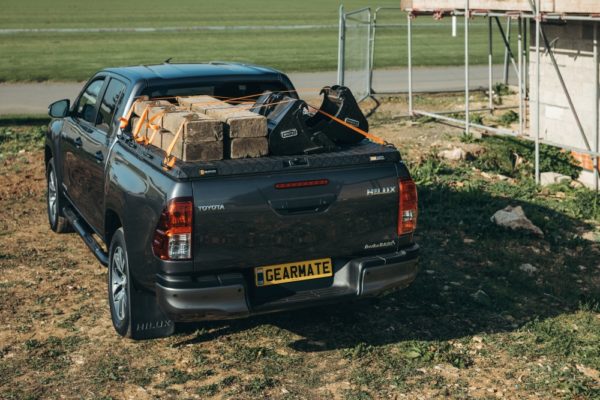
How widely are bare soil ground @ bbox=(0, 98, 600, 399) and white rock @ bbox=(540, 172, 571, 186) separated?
2.55m

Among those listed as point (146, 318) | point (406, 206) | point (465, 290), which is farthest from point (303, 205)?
point (465, 290)

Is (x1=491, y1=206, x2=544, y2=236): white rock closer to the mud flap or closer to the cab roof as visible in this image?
the cab roof

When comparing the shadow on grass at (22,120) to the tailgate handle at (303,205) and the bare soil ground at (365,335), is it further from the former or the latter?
→ the tailgate handle at (303,205)

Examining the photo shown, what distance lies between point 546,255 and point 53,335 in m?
5.18

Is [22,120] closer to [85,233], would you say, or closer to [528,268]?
[85,233]

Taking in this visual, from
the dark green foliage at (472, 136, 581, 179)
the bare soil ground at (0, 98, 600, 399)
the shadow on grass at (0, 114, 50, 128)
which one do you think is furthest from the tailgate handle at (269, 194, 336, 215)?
the shadow on grass at (0, 114, 50, 128)

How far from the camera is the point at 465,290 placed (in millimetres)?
8469

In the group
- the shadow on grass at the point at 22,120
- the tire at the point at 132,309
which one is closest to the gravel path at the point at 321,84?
the shadow on grass at the point at 22,120

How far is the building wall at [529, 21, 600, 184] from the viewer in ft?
46.2

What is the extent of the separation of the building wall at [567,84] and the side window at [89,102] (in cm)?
759

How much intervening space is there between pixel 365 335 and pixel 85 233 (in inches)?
122

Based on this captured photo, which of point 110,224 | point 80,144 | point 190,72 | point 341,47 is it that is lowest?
point 110,224

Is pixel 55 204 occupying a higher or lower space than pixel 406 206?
lower

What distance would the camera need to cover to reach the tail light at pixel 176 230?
6.14 meters
